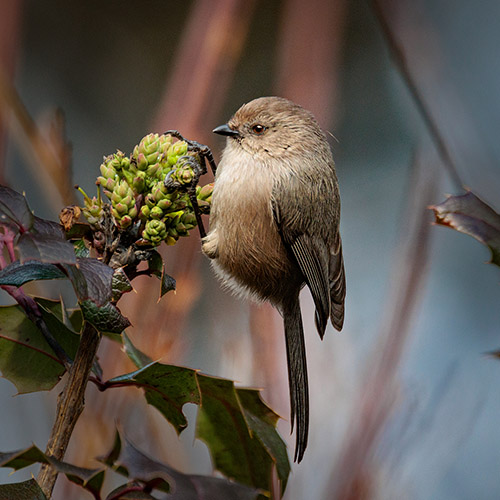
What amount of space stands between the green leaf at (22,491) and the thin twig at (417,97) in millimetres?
1443

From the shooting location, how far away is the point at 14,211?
76 cm

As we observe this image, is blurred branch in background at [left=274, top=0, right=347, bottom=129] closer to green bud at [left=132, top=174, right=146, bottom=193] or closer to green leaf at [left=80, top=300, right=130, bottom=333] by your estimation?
green bud at [left=132, top=174, right=146, bottom=193]

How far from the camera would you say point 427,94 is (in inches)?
82.0

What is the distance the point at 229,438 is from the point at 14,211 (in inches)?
19.6

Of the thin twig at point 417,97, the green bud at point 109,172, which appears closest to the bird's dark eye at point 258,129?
the thin twig at point 417,97

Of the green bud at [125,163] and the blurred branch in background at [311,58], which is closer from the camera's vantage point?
the green bud at [125,163]

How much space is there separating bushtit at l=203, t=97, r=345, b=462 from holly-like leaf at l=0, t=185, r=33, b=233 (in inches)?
41.2

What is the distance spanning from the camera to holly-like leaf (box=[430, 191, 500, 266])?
72 centimetres

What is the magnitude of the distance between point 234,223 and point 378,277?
0.92m

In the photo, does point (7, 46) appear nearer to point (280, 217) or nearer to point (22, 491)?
point (280, 217)

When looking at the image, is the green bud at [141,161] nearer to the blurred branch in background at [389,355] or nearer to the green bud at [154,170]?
the green bud at [154,170]

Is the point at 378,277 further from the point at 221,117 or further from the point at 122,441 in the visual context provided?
the point at 122,441

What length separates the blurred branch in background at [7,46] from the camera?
5.77 feet

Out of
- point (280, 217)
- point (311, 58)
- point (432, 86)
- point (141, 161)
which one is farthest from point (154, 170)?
point (432, 86)
